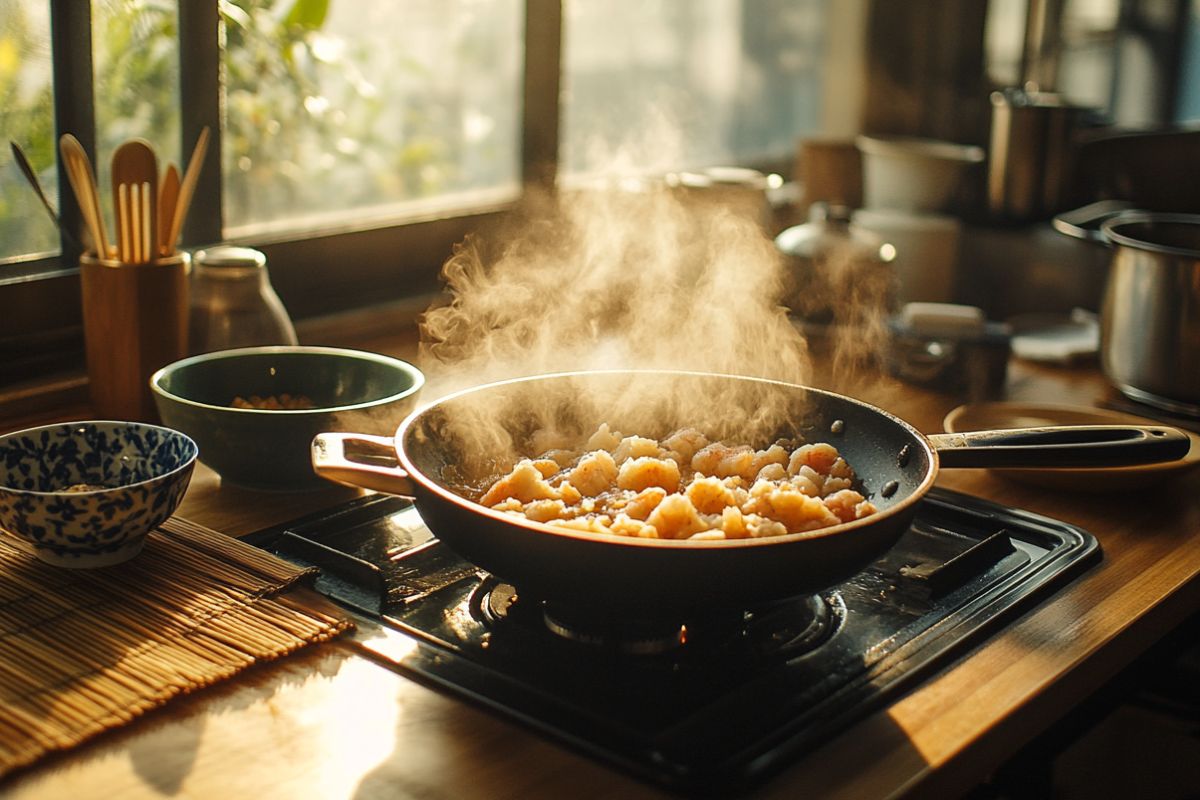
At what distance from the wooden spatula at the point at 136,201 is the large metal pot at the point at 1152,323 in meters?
1.35

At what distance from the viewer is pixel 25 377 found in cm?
170

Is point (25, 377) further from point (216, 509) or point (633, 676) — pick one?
point (633, 676)

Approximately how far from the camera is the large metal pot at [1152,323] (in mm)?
1753

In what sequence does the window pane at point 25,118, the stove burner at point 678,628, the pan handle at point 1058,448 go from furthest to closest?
the window pane at point 25,118
the pan handle at point 1058,448
the stove burner at point 678,628

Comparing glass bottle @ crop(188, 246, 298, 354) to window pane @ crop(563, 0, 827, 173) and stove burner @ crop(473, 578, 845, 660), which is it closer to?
stove burner @ crop(473, 578, 845, 660)

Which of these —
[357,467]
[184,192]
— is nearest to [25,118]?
[184,192]

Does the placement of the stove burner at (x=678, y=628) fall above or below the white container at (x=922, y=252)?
below

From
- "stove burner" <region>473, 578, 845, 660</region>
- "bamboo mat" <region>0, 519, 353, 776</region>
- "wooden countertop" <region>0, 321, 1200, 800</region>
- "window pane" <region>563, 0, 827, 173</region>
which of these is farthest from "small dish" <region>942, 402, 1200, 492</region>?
"window pane" <region>563, 0, 827, 173</region>

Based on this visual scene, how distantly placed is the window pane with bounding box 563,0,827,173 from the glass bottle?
1094 mm

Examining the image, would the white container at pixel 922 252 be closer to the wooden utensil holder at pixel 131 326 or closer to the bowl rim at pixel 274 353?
the bowl rim at pixel 274 353

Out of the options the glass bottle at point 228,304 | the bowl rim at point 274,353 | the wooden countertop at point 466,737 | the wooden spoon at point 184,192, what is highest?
the wooden spoon at point 184,192

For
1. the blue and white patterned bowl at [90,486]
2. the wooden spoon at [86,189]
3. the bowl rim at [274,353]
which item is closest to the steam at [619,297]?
the bowl rim at [274,353]

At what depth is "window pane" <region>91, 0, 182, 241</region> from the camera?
1741mm

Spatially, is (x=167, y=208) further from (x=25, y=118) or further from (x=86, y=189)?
(x=25, y=118)
